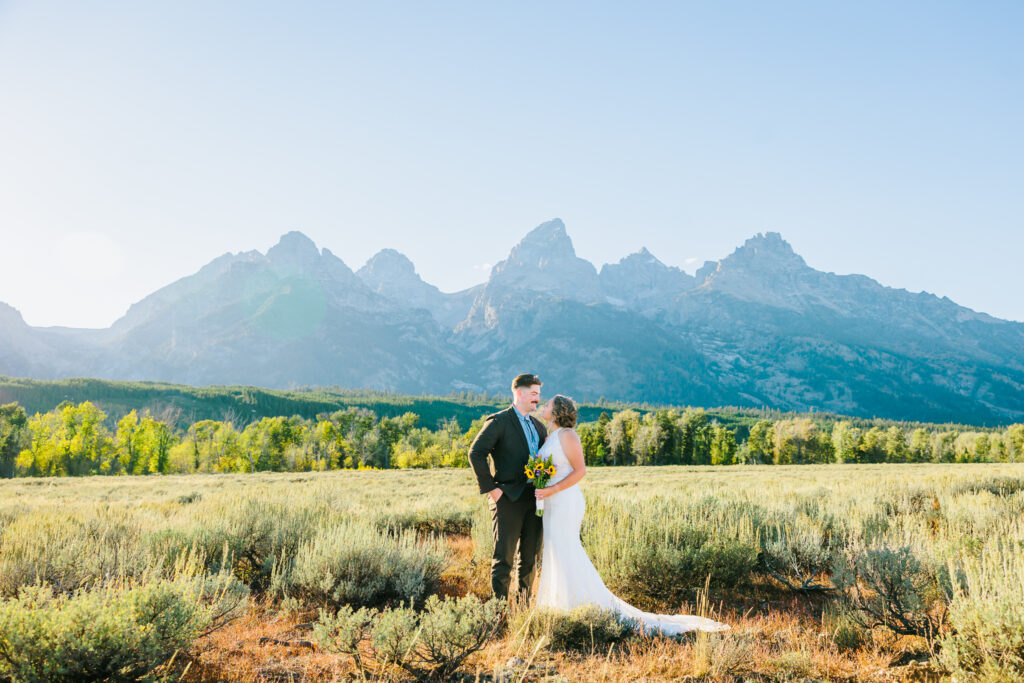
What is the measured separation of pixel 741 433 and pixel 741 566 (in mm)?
171433

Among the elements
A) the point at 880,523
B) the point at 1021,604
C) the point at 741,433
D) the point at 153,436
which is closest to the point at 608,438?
the point at 153,436

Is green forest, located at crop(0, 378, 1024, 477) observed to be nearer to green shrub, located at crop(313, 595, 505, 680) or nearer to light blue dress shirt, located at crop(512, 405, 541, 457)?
light blue dress shirt, located at crop(512, 405, 541, 457)

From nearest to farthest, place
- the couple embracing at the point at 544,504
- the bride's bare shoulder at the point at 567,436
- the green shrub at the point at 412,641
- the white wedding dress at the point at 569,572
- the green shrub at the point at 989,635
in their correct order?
the green shrub at the point at 989,635
the green shrub at the point at 412,641
the white wedding dress at the point at 569,572
the couple embracing at the point at 544,504
the bride's bare shoulder at the point at 567,436

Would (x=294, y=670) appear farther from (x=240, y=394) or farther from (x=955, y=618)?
(x=240, y=394)

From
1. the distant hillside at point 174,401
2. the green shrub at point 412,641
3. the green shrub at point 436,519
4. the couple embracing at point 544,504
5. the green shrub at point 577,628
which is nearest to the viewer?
the green shrub at point 412,641

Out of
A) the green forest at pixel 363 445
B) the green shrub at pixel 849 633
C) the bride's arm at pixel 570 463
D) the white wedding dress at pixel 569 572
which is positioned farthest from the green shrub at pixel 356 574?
the green forest at pixel 363 445

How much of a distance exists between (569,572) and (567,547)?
233mm

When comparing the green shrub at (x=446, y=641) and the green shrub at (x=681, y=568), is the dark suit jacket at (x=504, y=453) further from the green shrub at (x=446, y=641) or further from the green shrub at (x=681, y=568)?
the green shrub at (x=681, y=568)

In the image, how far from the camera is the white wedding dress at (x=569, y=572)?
494 cm

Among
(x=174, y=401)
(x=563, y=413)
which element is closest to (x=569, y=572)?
(x=563, y=413)

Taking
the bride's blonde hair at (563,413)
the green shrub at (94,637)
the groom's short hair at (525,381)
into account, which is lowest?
the green shrub at (94,637)

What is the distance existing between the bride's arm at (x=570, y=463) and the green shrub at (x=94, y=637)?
9.84ft

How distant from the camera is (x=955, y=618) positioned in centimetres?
355

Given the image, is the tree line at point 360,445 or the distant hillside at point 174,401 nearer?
the tree line at point 360,445
